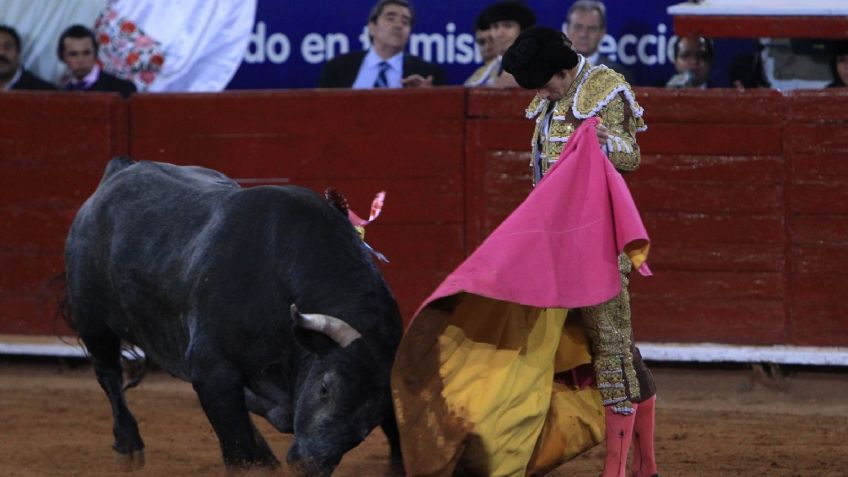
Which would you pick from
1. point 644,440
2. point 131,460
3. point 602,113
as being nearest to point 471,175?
point 131,460

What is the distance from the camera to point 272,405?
4.62 meters

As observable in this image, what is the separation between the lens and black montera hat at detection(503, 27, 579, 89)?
14.3ft

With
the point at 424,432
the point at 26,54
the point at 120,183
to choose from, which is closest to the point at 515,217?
the point at 424,432

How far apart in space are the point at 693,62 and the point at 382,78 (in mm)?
1535

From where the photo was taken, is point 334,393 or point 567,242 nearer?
point 334,393

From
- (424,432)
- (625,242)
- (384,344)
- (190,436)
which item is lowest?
(190,436)

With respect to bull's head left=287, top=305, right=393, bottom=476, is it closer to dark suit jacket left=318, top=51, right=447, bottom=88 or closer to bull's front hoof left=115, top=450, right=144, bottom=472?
bull's front hoof left=115, top=450, right=144, bottom=472

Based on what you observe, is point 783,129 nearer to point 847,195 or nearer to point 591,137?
point 847,195

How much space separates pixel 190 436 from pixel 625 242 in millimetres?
2521

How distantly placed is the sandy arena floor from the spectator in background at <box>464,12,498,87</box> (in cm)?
164

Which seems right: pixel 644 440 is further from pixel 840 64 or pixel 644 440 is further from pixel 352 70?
pixel 352 70

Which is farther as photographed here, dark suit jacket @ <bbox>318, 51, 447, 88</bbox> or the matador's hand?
dark suit jacket @ <bbox>318, 51, 447, 88</bbox>

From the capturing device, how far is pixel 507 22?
7141 millimetres

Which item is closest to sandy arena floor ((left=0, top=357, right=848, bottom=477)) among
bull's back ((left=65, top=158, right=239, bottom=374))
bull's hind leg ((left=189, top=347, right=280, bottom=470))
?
bull's hind leg ((left=189, top=347, right=280, bottom=470))
